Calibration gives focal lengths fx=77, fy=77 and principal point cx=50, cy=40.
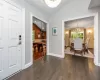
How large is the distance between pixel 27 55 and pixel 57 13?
2.92 metres

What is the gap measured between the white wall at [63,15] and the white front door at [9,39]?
2353 mm

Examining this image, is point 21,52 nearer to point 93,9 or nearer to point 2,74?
point 2,74

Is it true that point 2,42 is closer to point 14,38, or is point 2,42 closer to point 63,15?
point 14,38

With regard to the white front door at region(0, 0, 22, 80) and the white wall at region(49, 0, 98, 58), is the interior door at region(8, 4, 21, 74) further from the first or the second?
the white wall at region(49, 0, 98, 58)

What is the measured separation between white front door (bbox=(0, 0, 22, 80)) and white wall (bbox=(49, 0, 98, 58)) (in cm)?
235

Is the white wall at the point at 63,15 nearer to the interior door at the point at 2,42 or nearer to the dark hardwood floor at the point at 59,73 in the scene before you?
the dark hardwood floor at the point at 59,73

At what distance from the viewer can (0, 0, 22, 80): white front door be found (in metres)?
2.01

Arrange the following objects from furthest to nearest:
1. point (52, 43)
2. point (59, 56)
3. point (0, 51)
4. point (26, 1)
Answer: point (52, 43), point (59, 56), point (26, 1), point (0, 51)

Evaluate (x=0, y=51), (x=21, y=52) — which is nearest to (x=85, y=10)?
(x=21, y=52)

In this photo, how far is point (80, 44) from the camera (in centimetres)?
496

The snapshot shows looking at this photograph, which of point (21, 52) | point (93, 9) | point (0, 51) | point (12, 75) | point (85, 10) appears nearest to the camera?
point (0, 51)

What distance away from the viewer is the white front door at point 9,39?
2.01m

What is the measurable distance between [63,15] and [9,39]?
3082 millimetres

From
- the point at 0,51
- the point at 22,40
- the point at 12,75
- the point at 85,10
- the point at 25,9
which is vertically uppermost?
the point at 85,10
